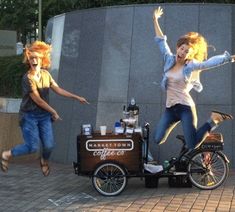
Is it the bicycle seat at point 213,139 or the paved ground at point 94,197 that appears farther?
the bicycle seat at point 213,139

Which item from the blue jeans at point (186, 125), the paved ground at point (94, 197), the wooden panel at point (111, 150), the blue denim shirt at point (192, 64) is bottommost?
the paved ground at point (94, 197)

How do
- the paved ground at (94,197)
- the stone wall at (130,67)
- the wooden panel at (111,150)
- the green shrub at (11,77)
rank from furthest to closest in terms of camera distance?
the green shrub at (11,77) < the stone wall at (130,67) < the wooden panel at (111,150) < the paved ground at (94,197)

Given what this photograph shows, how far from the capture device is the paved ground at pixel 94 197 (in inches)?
261

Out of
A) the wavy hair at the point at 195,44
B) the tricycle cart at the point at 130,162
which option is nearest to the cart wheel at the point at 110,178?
the tricycle cart at the point at 130,162

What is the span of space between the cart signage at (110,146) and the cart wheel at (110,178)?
148 millimetres

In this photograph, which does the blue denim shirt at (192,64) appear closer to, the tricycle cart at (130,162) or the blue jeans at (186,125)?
the blue jeans at (186,125)

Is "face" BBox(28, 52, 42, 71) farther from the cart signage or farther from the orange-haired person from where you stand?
the cart signage

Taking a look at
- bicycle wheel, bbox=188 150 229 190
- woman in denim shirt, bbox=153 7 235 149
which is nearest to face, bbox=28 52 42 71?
woman in denim shirt, bbox=153 7 235 149

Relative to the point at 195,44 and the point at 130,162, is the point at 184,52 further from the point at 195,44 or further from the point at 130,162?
the point at 130,162

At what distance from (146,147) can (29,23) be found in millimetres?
25267

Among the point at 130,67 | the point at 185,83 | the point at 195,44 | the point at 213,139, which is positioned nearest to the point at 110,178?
the point at 213,139

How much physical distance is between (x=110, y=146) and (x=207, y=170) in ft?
4.45

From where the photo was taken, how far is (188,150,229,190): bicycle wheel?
7.42 metres

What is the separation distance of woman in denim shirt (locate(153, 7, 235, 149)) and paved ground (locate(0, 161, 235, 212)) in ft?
2.36
